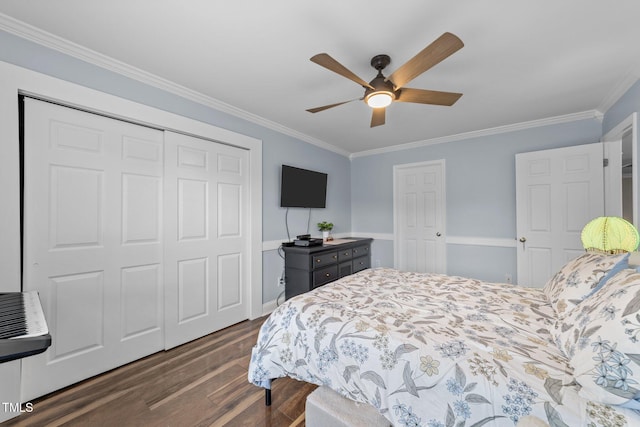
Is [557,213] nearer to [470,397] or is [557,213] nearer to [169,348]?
[470,397]

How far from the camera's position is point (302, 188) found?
3613 mm

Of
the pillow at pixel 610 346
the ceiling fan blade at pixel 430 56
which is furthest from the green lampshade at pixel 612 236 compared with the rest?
the ceiling fan blade at pixel 430 56

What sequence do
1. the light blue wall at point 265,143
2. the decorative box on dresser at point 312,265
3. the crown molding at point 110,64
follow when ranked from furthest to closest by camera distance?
the decorative box on dresser at point 312,265, the light blue wall at point 265,143, the crown molding at point 110,64

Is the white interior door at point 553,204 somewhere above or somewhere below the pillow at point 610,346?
above

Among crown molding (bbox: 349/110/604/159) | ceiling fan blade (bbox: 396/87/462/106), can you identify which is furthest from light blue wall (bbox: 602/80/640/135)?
ceiling fan blade (bbox: 396/87/462/106)

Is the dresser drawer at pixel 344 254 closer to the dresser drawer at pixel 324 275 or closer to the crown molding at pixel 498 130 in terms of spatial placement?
the dresser drawer at pixel 324 275

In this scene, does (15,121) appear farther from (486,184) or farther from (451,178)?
(486,184)

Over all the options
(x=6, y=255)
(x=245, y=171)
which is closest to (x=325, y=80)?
(x=245, y=171)

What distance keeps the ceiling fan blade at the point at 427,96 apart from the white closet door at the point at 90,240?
6.89 feet

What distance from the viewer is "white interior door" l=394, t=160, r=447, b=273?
3.95 meters

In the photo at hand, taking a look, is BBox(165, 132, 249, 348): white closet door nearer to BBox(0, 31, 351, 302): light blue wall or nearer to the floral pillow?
BBox(0, 31, 351, 302): light blue wall

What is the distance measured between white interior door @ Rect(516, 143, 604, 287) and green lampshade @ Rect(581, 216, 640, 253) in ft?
4.65

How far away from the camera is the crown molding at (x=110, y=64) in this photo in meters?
1.62

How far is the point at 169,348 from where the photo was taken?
236 centimetres
